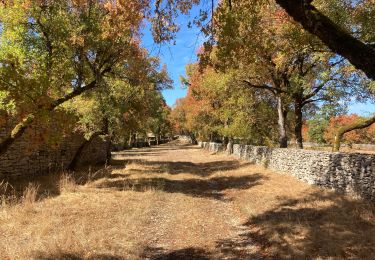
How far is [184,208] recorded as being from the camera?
13602mm

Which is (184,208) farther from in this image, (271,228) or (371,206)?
(371,206)

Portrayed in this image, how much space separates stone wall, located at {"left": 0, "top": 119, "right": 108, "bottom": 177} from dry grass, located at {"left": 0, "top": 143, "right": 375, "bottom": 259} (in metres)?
2.48

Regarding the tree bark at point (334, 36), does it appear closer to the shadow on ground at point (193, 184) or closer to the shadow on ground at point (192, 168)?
the shadow on ground at point (193, 184)

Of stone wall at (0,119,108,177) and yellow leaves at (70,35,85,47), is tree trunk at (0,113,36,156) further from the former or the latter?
yellow leaves at (70,35,85,47)

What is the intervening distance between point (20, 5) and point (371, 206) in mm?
15608

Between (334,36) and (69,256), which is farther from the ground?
(334,36)

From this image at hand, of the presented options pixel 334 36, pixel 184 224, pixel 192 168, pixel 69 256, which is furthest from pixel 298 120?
pixel 69 256

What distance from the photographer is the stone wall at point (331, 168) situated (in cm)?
1280

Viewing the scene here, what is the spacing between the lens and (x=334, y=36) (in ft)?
19.4

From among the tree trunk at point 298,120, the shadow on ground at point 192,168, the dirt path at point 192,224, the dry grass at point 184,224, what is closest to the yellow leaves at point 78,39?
the dry grass at point 184,224

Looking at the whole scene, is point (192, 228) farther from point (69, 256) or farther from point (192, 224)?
point (69, 256)

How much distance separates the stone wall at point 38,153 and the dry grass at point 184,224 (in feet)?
8.13

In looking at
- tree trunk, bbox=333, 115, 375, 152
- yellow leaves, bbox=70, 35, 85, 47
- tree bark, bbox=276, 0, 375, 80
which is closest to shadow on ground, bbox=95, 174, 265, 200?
tree trunk, bbox=333, 115, 375, 152

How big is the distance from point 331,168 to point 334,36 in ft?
35.6
